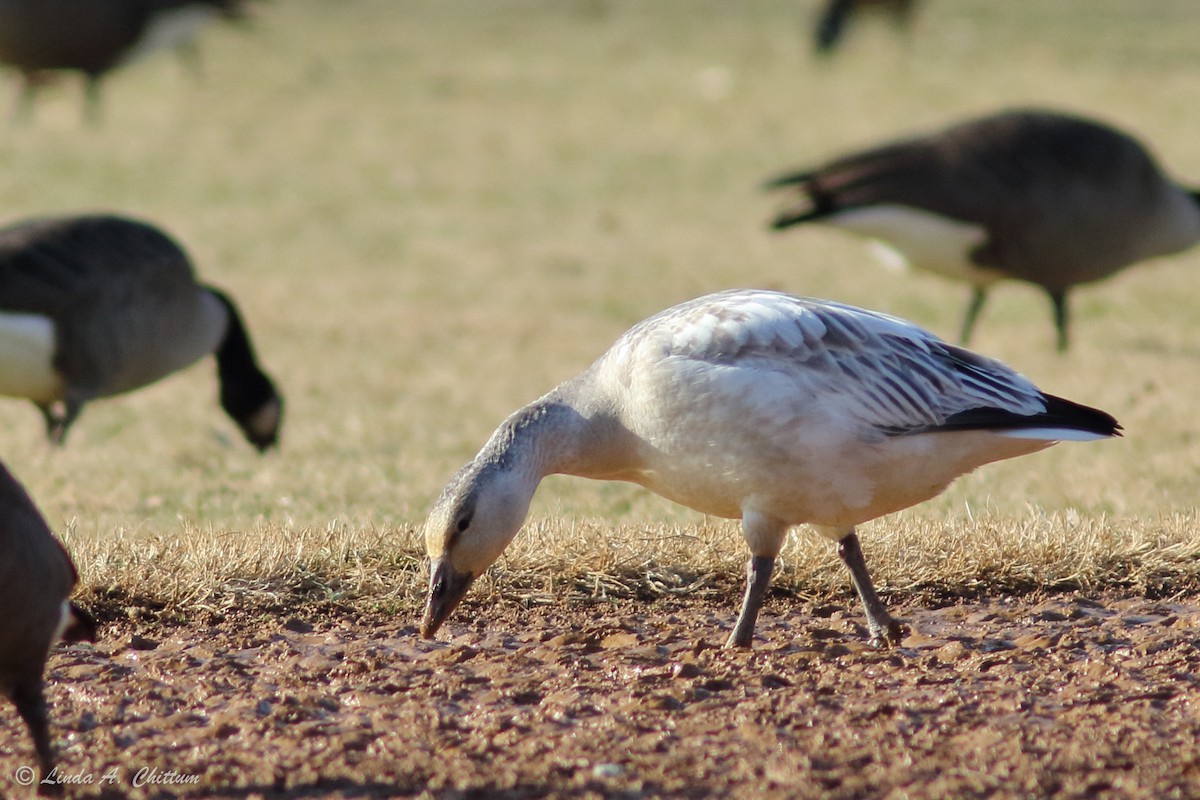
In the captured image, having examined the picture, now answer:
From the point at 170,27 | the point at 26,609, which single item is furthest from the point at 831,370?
the point at 170,27

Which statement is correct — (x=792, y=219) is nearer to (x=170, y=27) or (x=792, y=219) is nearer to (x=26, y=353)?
(x=26, y=353)

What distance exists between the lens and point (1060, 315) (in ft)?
25.7

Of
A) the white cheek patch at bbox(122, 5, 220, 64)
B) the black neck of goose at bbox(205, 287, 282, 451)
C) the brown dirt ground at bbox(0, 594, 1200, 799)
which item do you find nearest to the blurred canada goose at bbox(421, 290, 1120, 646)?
the brown dirt ground at bbox(0, 594, 1200, 799)

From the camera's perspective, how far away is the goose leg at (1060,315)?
7816mm

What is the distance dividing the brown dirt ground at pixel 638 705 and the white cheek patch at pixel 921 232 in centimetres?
373

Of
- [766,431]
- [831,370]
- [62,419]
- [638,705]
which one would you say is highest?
[831,370]

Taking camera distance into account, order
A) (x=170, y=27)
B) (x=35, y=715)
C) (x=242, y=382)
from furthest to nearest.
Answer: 1. (x=170, y=27)
2. (x=242, y=382)
3. (x=35, y=715)

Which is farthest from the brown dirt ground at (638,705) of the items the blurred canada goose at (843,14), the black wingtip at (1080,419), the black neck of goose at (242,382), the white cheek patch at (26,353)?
the blurred canada goose at (843,14)

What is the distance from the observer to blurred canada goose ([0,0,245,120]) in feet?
40.5

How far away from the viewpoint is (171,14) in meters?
12.9

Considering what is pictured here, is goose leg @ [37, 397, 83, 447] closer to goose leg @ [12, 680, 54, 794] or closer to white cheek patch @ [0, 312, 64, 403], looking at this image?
white cheek patch @ [0, 312, 64, 403]

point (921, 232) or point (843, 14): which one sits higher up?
point (921, 232)

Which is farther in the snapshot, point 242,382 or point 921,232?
point 921,232

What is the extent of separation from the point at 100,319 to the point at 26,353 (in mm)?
334
